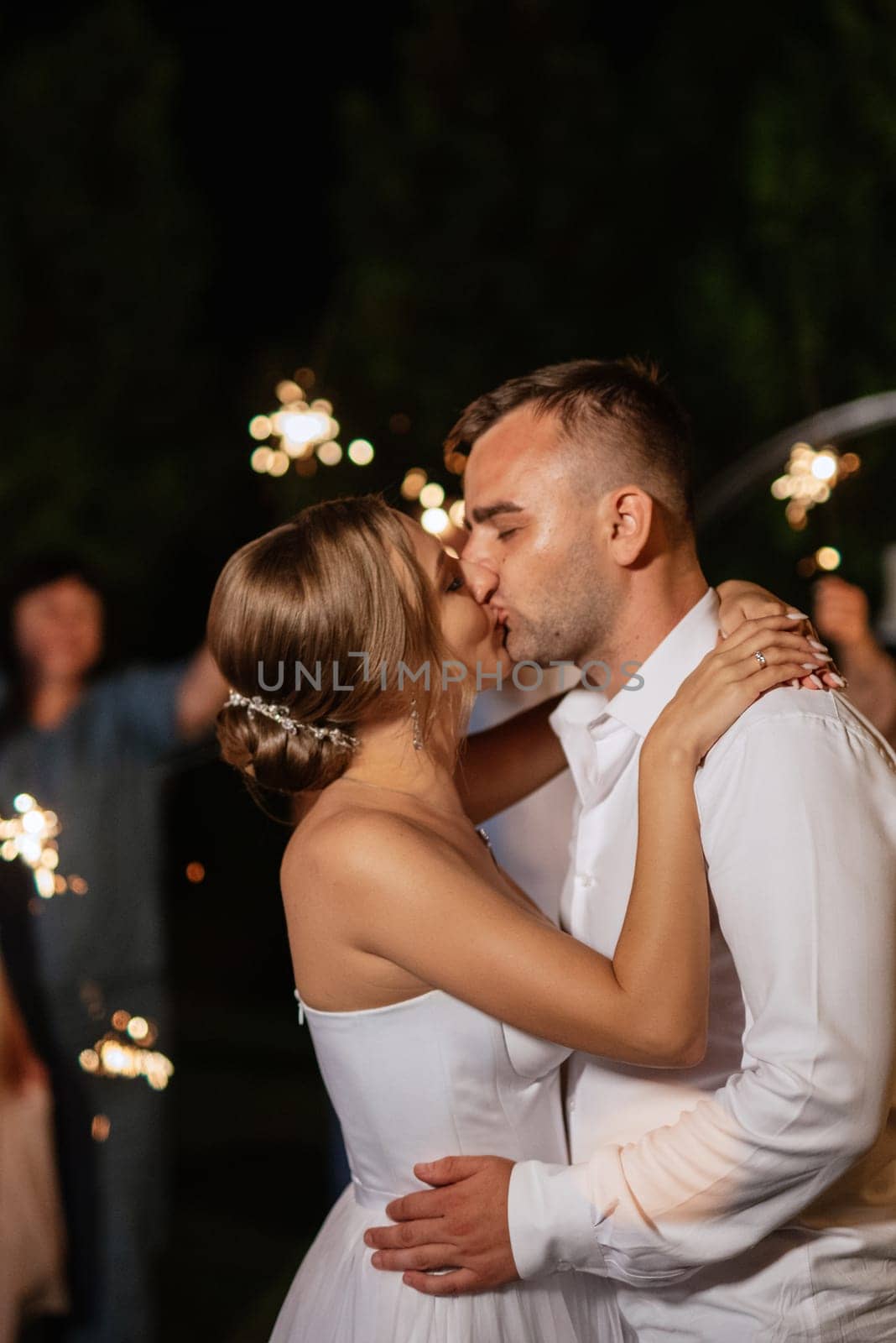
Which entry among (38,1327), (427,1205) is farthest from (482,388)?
(427,1205)

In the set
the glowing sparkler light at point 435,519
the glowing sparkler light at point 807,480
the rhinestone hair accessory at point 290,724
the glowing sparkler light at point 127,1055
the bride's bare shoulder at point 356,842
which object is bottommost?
the glowing sparkler light at point 127,1055

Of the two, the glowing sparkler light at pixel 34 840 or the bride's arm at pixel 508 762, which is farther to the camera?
the glowing sparkler light at pixel 34 840

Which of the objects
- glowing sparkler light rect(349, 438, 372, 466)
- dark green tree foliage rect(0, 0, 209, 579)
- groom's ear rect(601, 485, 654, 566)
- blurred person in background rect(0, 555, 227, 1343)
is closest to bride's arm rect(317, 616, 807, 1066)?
groom's ear rect(601, 485, 654, 566)

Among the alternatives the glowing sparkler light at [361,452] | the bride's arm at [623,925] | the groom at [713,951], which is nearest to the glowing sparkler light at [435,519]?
the glowing sparkler light at [361,452]

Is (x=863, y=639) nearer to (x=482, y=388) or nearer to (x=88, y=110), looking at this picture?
(x=482, y=388)

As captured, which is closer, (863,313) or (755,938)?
(755,938)

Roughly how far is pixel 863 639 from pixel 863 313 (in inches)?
85.0

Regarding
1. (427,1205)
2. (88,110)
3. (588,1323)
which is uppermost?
(88,110)

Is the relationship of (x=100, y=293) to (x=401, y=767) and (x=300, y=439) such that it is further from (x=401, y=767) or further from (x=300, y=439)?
(x=401, y=767)

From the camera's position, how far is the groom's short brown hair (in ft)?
5.45

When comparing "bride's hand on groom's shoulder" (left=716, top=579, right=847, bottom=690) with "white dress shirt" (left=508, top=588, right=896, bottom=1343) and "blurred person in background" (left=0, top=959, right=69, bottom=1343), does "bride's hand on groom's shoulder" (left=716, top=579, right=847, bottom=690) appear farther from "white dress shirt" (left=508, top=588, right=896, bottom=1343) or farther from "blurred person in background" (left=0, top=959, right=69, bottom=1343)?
"blurred person in background" (left=0, top=959, right=69, bottom=1343)

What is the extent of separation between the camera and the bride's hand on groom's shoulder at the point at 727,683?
1339 mm

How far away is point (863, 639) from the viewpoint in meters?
2.22

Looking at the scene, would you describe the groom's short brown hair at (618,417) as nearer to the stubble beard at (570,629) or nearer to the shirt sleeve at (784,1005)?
the stubble beard at (570,629)
